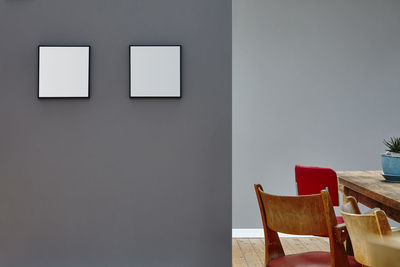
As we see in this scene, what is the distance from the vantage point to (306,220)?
1553 mm

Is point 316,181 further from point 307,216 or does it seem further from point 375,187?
point 307,216

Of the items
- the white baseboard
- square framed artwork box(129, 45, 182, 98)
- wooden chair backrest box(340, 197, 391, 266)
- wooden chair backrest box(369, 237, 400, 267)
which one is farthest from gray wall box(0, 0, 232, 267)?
the white baseboard

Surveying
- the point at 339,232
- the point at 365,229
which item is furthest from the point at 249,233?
the point at 365,229

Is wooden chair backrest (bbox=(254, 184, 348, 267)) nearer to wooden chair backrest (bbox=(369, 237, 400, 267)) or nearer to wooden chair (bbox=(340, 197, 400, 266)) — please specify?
wooden chair (bbox=(340, 197, 400, 266))

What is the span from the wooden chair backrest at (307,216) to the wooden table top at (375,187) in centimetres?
36

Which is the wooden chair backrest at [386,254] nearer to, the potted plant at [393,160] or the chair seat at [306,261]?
the chair seat at [306,261]

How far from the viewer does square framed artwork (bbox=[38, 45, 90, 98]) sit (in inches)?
100

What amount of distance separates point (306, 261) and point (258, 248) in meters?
2.25

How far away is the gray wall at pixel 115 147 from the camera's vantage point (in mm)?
2551

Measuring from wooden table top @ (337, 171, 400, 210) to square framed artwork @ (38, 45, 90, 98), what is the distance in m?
1.79

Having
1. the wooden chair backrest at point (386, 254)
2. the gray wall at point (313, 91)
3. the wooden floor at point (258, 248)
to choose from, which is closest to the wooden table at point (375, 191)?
the wooden chair backrest at point (386, 254)

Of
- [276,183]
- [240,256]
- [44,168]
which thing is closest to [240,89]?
[276,183]

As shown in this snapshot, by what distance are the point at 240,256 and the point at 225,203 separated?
1.31 metres

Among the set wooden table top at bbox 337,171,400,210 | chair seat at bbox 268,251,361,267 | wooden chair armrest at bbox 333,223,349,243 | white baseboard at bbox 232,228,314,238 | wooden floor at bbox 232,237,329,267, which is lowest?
wooden floor at bbox 232,237,329,267
